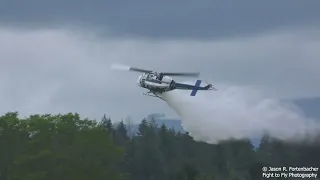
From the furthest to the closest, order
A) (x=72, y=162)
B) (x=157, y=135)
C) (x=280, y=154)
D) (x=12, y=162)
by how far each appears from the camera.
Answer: (x=157, y=135)
(x=12, y=162)
(x=72, y=162)
(x=280, y=154)

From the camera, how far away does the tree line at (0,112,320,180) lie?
11684 cm

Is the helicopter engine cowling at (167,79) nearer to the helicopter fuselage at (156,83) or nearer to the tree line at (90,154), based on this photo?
the helicopter fuselage at (156,83)

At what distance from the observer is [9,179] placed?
133 m

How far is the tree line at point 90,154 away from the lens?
383 ft

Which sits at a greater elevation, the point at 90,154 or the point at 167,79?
the point at 167,79

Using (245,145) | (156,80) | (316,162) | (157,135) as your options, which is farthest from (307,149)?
(157,135)

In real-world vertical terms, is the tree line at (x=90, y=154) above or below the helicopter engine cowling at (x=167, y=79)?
below

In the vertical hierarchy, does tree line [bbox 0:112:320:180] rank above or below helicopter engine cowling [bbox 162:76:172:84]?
below

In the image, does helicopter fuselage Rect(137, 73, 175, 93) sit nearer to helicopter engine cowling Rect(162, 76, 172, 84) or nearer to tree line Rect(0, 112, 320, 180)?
helicopter engine cowling Rect(162, 76, 172, 84)

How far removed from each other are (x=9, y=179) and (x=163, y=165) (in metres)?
31.7

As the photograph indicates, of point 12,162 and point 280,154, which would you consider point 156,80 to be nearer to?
point 280,154

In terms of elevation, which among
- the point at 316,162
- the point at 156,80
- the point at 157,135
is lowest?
the point at 316,162

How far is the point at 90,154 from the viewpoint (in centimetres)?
13112

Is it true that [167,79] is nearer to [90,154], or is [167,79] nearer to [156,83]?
[156,83]
